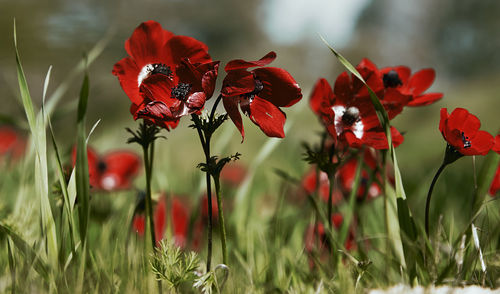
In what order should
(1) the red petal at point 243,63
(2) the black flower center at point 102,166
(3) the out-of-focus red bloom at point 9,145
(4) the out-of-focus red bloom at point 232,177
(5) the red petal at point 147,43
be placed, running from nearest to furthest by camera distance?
(1) the red petal at point 243,63 → (5) the red petal at point 147,43 → (2) the black flower center at point 102,166 → (4) the out-of-focus red bloom at point 232,177 → (3) the out-of-focus red bloom at point 9,145

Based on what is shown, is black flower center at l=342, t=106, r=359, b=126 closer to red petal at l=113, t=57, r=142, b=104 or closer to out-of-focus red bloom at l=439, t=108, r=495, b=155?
out-of-focus red bloom at l=439, t=108, r=495, b=155

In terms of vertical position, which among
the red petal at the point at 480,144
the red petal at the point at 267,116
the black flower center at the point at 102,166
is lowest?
the red petal at the point at 480,144

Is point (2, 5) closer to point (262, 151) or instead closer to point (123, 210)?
point (123, 210)

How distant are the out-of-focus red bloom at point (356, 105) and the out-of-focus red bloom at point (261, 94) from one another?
0.11m

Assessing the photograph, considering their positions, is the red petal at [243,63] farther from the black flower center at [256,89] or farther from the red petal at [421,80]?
the red petal at [421,80]

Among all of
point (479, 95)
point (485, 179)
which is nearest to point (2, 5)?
point (485, 179)

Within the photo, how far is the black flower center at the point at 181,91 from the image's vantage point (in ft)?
2.11

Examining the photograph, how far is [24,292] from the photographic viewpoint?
1.93ft

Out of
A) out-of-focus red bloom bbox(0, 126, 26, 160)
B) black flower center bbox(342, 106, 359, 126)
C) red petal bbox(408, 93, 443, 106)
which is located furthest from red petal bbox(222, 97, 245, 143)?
out-of-focus red bloom bbox(0, 126, 26, 160)

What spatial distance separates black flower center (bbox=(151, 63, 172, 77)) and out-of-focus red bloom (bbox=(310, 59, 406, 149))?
0.27m

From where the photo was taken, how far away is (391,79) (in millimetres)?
831

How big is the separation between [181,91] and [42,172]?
0.27 meters

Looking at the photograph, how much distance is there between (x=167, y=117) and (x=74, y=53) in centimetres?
428

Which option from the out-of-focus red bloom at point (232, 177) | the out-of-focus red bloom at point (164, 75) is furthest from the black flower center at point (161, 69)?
the out-of-focus red bloom at point (232, 177)
